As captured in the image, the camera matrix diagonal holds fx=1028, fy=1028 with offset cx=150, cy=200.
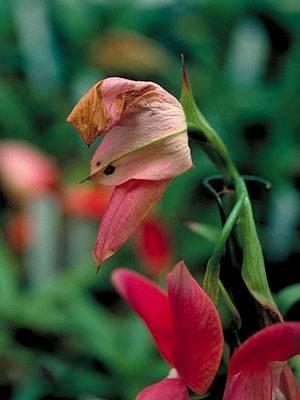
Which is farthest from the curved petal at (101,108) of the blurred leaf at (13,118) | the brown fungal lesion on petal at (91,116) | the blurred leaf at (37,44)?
the blurred leaf at (37,44)

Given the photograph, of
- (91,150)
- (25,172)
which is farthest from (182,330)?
(91,150)

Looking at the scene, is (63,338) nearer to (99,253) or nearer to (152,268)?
(152,268)

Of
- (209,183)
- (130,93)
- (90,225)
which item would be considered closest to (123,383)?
(90,225)

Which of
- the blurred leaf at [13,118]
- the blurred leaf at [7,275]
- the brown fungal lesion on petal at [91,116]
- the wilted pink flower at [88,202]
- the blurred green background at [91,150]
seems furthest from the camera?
the blurred leaf at [13,118]

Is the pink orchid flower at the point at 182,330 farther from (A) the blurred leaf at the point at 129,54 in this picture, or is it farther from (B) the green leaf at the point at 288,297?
(A) the blurred leaf at the point at 129,54

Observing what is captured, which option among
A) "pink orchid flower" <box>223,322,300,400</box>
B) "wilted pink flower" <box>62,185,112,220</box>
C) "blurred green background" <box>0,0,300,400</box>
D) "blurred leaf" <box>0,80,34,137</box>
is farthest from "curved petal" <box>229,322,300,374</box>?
"blurred leaf" <box>0,80,34,137</box>

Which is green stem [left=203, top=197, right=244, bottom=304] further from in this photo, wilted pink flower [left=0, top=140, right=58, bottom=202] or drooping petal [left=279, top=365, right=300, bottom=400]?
wilted pink flower [left=0, top=140, right=58, bottom=202]
